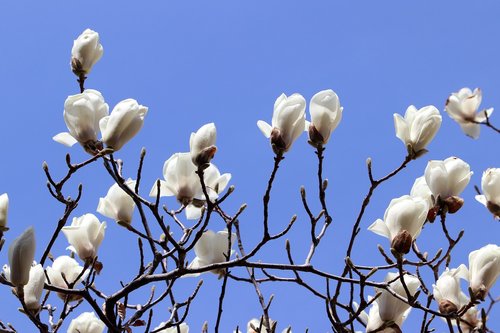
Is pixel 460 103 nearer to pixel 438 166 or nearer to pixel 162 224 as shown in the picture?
pixel 438 166

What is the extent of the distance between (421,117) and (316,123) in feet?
1.04

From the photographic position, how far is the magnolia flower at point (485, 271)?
204 cm

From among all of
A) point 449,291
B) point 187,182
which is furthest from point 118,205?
point 449,291

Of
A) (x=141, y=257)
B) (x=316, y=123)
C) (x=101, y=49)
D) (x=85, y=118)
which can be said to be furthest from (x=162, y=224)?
(x=101, y=49)

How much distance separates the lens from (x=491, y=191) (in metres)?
2.27

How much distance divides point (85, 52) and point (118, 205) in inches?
21.6

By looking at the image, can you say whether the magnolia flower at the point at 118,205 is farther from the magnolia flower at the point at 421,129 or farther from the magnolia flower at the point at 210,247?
the magnolia flower at the point at 421,129

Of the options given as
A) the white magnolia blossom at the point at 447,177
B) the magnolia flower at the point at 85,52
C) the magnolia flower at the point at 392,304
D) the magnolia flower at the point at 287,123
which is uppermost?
the magnolia flower at the point at 85,52

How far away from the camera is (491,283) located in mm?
2062

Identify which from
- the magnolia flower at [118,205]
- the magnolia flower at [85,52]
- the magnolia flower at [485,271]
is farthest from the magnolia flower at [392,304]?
the magnolia flower at [85,52]

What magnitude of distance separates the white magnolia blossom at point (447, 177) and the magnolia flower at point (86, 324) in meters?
1.11

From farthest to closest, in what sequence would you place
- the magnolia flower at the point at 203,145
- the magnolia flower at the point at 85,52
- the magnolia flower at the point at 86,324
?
1. the magnolia flower at the point at 85,52
2. the magnolia flower at the point at 86,324
3. the magnolia flower at the point at 203,145

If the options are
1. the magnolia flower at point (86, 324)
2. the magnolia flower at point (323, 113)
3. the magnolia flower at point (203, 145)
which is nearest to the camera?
the magnolia flower at point (203, 145)

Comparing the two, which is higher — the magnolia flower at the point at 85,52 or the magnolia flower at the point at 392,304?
the magnolia flower at the point at 85,52
